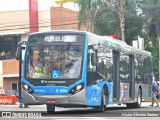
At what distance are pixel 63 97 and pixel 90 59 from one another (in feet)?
6.08

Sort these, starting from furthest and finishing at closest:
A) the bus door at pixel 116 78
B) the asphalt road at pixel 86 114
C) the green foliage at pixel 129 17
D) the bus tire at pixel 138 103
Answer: the green foliage at pixel 129 17 < the bus tire at pixel 138 103 < the bus door at pixel 116 78 < the asphalt road at pixel 86 114

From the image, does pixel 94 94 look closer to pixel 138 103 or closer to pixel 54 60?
pixel 54 60

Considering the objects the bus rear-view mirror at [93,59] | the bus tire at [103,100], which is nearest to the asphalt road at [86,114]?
the bus tire at [103,100]

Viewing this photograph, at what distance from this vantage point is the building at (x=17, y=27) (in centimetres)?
5184

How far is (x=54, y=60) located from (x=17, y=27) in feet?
114

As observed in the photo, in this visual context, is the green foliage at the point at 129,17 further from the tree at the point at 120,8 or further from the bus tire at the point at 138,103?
the bus tire at the point at 138,103

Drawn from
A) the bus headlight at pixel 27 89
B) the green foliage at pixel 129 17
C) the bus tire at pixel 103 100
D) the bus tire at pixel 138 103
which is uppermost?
the green foliage at pixel 129 17

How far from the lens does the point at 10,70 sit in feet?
174

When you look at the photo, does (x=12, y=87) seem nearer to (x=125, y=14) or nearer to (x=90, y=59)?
(x=125, y=14)

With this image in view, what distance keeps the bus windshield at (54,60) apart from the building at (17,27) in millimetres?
33004

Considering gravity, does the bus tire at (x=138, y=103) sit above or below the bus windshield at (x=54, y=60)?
below

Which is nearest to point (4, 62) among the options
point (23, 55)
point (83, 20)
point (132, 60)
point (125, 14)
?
point (83, 20)

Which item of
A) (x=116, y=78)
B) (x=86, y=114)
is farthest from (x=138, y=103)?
(x=86, y=114)

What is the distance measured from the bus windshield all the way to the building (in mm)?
33004
